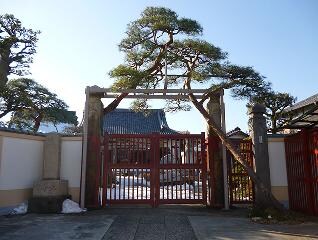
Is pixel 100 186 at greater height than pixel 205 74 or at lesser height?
lesser

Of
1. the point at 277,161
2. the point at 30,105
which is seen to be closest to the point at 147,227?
the point at 277,161

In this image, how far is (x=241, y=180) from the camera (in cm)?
1009

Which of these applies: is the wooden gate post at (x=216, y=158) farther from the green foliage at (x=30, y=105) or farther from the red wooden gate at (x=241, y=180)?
the green foliage at (x=30, y=105)

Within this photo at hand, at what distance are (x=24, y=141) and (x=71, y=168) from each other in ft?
4.97

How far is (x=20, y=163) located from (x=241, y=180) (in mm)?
6362

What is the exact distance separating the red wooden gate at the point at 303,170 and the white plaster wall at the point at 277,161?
0.21 m

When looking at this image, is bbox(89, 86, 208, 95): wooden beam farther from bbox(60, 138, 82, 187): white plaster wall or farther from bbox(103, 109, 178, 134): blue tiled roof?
bbox(103, 109, 178, 134): blue tiled roof

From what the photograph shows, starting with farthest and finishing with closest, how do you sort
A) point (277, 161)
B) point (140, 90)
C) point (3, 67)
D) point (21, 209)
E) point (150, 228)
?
point (3, 67), point (140, 90), point (277, 161), point (21, 209), point (150, 228)

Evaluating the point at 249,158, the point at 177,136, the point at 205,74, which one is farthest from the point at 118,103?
the point at 249,158

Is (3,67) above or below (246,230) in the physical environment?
above

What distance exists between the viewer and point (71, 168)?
9805 millimetres

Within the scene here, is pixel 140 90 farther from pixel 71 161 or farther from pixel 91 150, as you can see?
pixel 71 161

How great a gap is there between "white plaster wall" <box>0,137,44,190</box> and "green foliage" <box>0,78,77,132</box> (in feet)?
33.4

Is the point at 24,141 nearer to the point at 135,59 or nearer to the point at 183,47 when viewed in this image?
the point at 135,59
